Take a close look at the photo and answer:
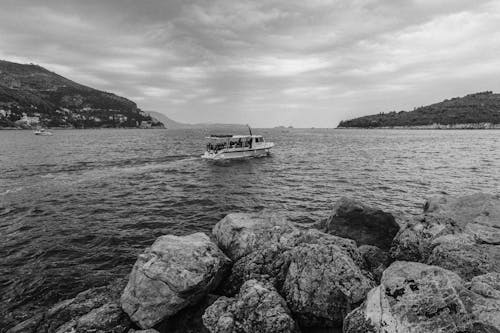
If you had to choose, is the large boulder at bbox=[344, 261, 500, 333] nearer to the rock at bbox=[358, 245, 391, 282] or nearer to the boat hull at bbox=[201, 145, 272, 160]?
the rock at bbox=[358, 245, 391, 282]

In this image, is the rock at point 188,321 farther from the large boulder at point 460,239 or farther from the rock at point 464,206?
the rock at point 464,206

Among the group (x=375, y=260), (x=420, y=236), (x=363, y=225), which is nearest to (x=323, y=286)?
(x=375, y=260)

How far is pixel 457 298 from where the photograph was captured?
5.18m

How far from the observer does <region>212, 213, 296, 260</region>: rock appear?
10484 millimetres

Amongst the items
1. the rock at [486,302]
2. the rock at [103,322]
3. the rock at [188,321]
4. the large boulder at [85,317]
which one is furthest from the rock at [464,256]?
the large boulder at [85,317]

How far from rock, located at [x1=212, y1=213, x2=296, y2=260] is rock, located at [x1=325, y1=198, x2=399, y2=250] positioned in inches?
133

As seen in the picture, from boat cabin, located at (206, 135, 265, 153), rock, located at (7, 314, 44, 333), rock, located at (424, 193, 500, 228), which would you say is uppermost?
boat cabin, located at (206, 135, 265, 153)

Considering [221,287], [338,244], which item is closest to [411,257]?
[338,244]

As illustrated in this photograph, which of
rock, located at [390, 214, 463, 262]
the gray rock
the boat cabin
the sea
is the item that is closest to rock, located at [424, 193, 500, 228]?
rock, located at [390, 214, 463, 262]

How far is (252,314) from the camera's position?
7090 mm

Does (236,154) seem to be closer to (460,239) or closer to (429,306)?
(460,239)

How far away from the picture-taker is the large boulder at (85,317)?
7.68 metres

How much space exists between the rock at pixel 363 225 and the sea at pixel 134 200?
15.6ft

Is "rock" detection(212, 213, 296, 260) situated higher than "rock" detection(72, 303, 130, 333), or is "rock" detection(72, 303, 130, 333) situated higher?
"rock" detection(212, 213, 296, 260)
